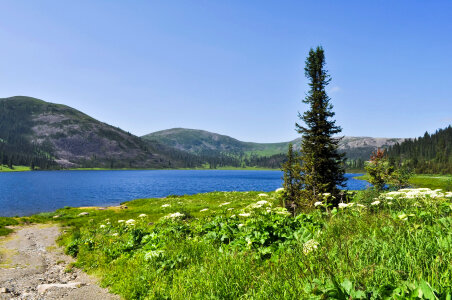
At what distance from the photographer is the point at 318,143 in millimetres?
29984

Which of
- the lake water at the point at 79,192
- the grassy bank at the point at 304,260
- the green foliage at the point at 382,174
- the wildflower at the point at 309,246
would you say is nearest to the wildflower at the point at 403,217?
the grassy bank at the point at 304,260

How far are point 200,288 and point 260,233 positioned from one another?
2330 millimetres

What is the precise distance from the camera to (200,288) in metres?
5.39

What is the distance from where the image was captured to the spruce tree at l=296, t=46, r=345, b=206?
1109 inches

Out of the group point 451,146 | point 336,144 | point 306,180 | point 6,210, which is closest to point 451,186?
point 336,144

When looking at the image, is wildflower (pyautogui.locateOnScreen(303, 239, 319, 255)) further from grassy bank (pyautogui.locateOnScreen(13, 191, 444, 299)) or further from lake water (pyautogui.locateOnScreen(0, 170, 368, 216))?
lake water (pyautogui.locateOnScreen(0, 170, 368, 216))

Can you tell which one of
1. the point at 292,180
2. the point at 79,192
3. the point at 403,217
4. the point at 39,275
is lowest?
the point at 79,192

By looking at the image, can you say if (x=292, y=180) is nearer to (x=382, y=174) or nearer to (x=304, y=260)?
(x=382, y=174)

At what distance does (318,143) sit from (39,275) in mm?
28030

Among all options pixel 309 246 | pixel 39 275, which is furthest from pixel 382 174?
pixel 39 275

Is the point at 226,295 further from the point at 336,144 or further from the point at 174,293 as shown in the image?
the point at 336,144

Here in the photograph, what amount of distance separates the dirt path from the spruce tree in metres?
22.3

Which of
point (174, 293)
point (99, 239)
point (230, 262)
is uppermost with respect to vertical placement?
point (230, 262)

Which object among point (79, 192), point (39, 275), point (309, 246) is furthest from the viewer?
point (79, 192)
